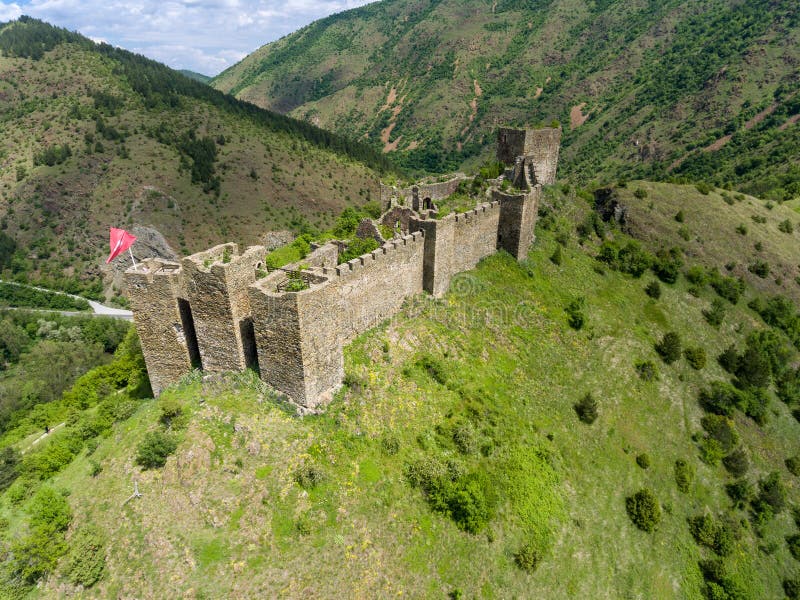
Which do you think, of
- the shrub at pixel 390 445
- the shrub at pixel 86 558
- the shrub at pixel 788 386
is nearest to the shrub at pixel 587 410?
the shrub at pixel 390 445

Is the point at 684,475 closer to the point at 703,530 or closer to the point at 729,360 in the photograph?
the point at 703,530

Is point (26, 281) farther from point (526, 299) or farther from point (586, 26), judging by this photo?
point (586, 26)

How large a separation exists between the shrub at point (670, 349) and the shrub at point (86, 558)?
4197 cm

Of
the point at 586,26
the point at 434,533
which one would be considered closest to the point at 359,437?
the point at 434,533

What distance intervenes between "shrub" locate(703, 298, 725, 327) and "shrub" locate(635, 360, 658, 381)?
1478 centimetres

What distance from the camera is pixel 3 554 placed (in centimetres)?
1911

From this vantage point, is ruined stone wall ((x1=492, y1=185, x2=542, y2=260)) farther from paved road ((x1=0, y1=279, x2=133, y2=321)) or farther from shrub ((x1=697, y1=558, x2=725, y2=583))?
paved road ((x1=0, y1=279, x2=133, y2=321))

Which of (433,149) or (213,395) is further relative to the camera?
(433,149)

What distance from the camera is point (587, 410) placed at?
31906 millimetres

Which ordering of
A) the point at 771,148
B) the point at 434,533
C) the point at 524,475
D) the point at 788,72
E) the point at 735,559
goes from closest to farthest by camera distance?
1. the point at 434,533
2. the point at 524,475
3. the point at 735,559
4. the point at 771,148
5. the point at 788,72

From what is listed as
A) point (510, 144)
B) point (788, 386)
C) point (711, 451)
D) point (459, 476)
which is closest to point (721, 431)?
point (711, 451)

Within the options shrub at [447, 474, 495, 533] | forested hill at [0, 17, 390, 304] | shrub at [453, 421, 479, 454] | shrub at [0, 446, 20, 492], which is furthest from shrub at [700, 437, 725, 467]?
forested hill at [0, 17, 390, 304]

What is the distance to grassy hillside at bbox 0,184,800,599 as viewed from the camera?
1895cm

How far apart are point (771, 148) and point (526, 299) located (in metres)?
108
